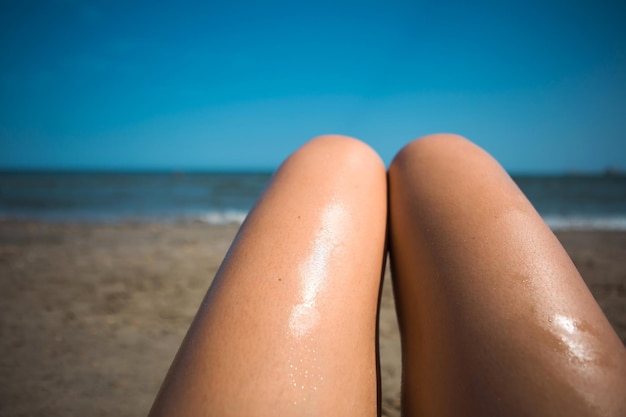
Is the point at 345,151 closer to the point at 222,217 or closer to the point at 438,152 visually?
the point at 438,152

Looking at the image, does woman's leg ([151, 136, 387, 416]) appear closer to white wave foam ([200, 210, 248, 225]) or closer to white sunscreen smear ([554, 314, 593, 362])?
white sunscreen smear ([554, 314, 593, 362])

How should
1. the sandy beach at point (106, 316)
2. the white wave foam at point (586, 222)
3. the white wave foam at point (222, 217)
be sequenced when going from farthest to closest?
the white wave foam at point (222, 217) → the white wave foam at point (586, 222) → the sandy beach at point (106, 316)

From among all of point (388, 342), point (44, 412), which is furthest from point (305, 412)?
point (388, 342)

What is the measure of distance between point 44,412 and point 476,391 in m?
1.99

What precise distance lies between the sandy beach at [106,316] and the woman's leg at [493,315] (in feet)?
4.28

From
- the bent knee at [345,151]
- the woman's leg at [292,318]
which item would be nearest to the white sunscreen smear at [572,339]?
the woman's leg at [292,318]

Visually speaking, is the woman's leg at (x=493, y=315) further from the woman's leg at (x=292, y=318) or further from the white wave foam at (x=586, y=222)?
the white wave foam at (x=586, y=222)

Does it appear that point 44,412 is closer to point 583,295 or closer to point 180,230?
point 583,295

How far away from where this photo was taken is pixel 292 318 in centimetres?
54

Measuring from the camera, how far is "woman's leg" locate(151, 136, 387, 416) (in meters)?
0.48

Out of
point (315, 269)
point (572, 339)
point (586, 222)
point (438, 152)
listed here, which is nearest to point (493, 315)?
point (572, 339)

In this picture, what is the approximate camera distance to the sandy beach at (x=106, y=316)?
5.78ft

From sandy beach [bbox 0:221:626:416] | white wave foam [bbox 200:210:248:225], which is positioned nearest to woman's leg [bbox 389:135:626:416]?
sandy beach [bbox 0:221:626:416]

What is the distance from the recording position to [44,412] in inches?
63.3
